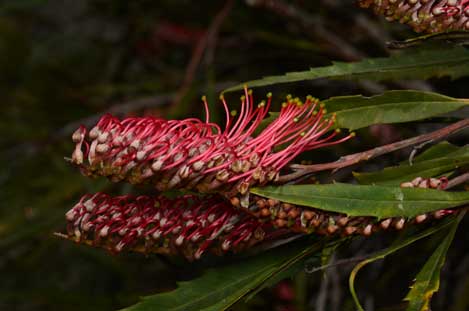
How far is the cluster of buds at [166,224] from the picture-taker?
1.11 meters

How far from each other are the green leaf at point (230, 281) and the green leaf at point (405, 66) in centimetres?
24

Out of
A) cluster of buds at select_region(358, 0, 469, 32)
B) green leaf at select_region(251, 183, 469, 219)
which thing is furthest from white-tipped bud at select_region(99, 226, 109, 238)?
cluster of buds at select_region(358, 0, 469, 32)

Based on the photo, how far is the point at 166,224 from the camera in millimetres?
1113

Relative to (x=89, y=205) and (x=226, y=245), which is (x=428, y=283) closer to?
(x=226, y=245)

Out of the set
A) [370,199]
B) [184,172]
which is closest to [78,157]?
[184,172]

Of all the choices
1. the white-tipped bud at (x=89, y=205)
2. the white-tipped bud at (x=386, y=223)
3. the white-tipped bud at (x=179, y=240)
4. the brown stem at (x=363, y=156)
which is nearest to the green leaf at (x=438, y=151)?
the brown stem at (x=363, y=156)

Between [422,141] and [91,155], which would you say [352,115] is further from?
[91,155]

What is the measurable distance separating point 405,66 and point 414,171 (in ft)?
0.62

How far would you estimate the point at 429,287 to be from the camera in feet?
3.45

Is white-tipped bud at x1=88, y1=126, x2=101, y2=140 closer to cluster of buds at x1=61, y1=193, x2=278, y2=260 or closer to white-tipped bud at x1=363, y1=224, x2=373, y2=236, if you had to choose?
cluster of buds at x1=61, y1=193, x2=278, y2=260

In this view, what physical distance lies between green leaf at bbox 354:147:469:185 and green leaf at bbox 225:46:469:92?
0.16 m

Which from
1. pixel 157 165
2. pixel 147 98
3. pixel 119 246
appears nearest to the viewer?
pixel 157 165

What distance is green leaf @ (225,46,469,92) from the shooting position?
3.89ft

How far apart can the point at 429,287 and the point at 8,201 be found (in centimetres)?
179
